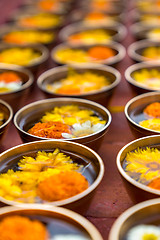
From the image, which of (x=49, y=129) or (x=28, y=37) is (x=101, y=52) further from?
(x=49, y=129)

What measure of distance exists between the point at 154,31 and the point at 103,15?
1.66 feet

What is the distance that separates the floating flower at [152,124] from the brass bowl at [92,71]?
0.65 feet

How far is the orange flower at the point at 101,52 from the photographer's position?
165 centimetres

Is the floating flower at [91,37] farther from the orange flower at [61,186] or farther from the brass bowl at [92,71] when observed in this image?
the orange flower at [61,186]

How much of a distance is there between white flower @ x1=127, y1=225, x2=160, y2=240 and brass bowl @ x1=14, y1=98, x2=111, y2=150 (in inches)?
12.4

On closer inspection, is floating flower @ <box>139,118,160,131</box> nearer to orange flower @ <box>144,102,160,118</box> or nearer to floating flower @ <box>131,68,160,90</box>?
orange flower @ <box>144,102,160,118</box>

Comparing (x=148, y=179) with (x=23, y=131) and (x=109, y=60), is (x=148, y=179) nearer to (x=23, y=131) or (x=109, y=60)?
(x=23, y=131)

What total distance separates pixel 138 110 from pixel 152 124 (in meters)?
0.11

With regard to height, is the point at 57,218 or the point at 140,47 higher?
the point at 57,218

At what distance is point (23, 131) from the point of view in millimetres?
993

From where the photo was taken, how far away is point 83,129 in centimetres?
106

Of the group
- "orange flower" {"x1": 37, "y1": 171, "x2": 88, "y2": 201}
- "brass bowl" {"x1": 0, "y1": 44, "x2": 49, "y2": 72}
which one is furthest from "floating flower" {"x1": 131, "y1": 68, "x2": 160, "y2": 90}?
"orange flower" {"x1": 37, "y1": 171, "x2": 88, "y2": 201}

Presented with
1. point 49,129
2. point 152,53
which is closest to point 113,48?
point 152,53

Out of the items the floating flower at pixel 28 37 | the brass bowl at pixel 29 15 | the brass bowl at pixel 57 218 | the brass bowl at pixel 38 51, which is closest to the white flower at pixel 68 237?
the brass bowl at pixel 57 218
